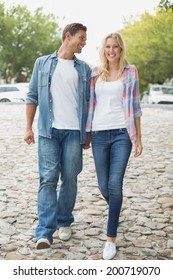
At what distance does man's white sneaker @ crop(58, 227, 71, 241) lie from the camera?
4.19 metres

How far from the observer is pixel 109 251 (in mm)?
3826

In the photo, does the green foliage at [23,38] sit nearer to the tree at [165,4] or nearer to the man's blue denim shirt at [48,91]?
the tree at [165,4]

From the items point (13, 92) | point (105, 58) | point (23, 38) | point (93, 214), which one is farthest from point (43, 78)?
point (23, 38)

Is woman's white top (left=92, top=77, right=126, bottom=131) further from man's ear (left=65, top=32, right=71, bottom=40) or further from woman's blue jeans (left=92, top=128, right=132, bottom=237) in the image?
man's ear (left=65, top=32, right=71, bottom=40)

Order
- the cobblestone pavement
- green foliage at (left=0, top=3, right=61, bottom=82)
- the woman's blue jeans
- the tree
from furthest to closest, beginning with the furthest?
green foliage at (left=0, top=3, right=61, bottom=82)
the tree
the cobblestone pavement
the woman's blue jeans

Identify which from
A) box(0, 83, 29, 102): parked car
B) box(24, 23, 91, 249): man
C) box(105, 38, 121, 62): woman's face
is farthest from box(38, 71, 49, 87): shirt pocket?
box(0, 83, 29, 102): parked car

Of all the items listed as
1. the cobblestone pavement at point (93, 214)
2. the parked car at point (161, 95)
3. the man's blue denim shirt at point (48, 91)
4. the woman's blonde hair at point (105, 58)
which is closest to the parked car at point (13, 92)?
the parked car at point (161, 95)

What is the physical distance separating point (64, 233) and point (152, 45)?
32.2m

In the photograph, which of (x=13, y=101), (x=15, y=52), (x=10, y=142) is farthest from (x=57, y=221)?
(x=15, y=52)

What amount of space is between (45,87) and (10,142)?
22.5 ft

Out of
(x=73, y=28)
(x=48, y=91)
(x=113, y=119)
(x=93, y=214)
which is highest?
(x=73, y=28)

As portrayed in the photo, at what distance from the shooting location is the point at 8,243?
4129 millimetres

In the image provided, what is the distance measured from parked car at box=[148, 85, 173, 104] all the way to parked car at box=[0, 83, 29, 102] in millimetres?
8356

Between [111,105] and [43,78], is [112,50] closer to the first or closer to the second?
[111,105]
